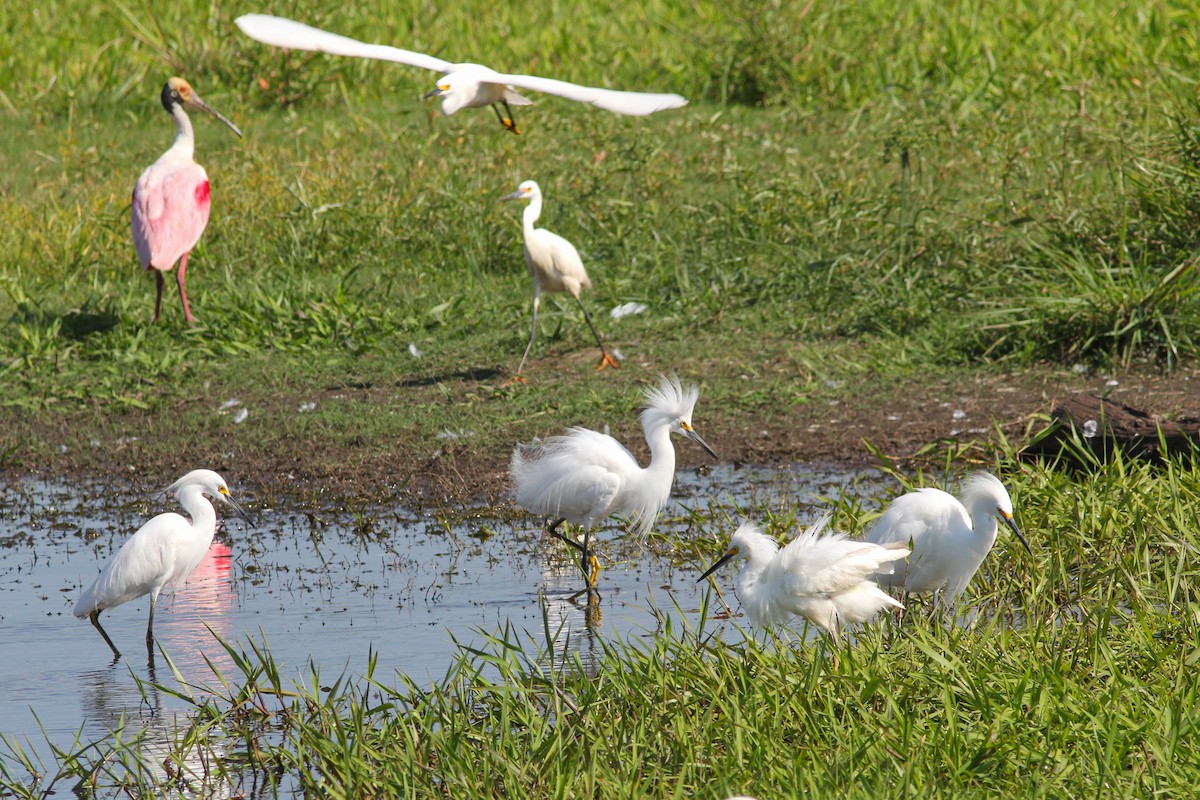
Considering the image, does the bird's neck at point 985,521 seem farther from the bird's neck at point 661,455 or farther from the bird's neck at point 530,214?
the bird's neck at point 530,214

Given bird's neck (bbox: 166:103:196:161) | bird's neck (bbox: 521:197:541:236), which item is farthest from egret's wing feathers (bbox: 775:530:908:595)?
bird's neck (bbox: 166:103:196:161)

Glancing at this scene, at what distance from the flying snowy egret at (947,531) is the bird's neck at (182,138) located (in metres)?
7.17

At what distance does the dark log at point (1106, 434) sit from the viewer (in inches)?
249

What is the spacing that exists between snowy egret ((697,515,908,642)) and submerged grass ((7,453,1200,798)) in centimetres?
11

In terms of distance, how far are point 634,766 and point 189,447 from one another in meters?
5.01

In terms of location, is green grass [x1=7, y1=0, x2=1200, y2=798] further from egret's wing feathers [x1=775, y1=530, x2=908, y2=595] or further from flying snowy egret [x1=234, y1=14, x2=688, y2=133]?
flying snowy egret [x1=234, y1=14, x2=688, y2=133]

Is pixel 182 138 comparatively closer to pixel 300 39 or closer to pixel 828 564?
pixel 300 39

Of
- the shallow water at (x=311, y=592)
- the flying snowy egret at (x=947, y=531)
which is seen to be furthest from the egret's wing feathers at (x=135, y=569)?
the flying snowy egret at (x=947, y=531)

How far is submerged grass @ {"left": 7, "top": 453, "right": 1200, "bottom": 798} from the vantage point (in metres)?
3.61

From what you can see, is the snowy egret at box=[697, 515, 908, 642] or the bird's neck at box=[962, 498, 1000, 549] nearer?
the snowy egret at box=[697, 515, 908, 642]

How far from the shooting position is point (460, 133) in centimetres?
1280

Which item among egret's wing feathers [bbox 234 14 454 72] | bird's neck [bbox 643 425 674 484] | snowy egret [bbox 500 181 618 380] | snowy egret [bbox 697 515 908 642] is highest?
egret's wing feathers [bbox 234 14 454 72]

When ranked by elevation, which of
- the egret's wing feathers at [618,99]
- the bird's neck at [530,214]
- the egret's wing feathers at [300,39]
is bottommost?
the bird's neck at [530,214]

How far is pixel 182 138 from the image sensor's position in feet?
36.1
